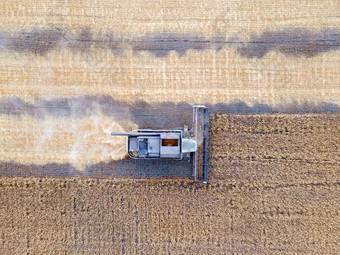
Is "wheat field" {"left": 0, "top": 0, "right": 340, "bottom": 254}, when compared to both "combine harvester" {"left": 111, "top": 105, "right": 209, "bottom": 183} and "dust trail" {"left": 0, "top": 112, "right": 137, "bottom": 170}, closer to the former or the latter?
"dust trail" {"left": 0, "top": 112, "right": 137, "bottom": 170}

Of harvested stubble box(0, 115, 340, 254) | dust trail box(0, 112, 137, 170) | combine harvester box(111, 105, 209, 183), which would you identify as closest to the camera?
combine harvester box(111, 105, 209, 183)

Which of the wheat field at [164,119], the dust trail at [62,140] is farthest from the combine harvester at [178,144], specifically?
the dust trail at [62,140]

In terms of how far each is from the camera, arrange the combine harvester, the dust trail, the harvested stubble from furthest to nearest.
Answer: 1. the dust trail
2. the harvested stubble
3. the combine harvester

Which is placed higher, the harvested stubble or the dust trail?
the dust trail

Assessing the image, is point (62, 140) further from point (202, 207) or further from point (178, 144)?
point (202, 207)

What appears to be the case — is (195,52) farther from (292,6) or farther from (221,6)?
(292,6)

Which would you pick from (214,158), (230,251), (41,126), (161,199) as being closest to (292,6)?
(214,158)

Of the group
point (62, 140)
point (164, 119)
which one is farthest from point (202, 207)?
point (62, 140)

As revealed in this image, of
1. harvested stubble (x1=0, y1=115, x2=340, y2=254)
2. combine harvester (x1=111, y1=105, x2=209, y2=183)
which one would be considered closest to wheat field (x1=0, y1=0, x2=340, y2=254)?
harvested stubble (x1=0, y1=115, x2=340, y2=254)
